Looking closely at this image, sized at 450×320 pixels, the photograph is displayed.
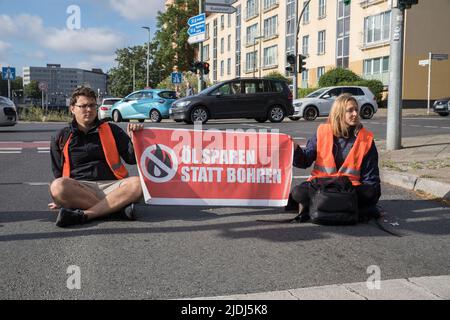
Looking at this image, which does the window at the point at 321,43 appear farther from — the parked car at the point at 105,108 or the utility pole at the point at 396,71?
the utility pole at the point at 396,71

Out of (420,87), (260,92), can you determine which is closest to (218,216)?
(260,92)

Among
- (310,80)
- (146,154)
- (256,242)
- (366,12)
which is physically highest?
(366,12)

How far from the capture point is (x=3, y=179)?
26.0ft

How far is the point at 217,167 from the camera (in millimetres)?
5871

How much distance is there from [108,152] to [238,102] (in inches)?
612

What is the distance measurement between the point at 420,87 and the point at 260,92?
20.7 metres

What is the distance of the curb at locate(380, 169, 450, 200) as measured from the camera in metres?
6.54

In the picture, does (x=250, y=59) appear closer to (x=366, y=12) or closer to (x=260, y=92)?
(x=366, y=12)

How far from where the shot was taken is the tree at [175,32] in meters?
77.1

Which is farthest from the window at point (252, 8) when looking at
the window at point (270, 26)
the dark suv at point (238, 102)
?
the dark suv at point (238, 102)

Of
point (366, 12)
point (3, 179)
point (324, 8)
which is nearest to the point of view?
point (3, 179)

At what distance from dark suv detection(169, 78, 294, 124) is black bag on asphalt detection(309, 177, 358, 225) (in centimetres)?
1518

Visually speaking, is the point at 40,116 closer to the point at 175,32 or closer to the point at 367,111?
the point at 367,111
